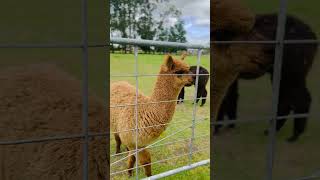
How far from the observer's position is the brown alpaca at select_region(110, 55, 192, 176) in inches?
49.4

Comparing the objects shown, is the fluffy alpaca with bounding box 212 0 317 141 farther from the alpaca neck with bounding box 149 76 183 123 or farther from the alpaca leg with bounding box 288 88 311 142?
the alpaca neck with bounding box 149 76 183 123

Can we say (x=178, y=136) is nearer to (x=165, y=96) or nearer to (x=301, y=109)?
(x=165, y=96)

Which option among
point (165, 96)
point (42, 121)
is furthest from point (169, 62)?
point (42, 121)

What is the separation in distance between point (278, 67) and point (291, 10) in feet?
0.82

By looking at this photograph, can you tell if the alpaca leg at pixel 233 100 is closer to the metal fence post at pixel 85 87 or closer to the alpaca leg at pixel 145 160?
the metal fence post at pixel 85 87

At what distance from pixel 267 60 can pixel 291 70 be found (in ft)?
0.34

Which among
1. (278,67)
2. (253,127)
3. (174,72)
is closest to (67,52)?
(278,67)

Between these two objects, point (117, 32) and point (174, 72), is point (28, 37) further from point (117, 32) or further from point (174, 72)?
point (174, 72)

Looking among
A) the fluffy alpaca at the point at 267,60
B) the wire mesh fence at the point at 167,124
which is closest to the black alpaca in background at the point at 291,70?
the fluffy alpaca at the point at 267,60

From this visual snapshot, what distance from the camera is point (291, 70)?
0.82 metres

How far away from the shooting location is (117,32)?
0.96 m

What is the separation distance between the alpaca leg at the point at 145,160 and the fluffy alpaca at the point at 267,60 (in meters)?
0.58

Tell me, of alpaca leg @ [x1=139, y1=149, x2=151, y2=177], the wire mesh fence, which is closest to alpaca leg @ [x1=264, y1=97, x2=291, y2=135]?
the wire mesh fence

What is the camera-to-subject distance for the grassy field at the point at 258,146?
76 cm
